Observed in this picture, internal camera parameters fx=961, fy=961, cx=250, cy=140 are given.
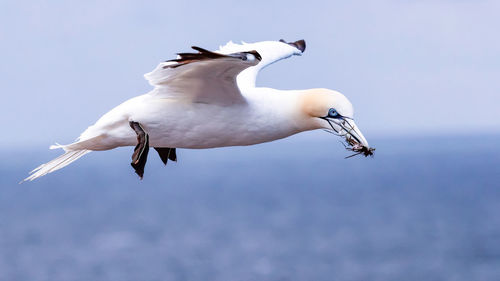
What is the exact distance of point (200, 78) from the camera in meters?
9.52

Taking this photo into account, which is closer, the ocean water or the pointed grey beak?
the pointed grey beak

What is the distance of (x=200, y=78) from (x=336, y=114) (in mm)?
1393

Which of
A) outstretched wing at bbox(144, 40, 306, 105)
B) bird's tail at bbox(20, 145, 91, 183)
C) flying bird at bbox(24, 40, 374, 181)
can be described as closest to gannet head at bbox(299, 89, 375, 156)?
flying bird at bbox(24, 40, 374, 181)

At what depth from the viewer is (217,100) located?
9.70 m

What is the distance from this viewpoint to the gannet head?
948 cm

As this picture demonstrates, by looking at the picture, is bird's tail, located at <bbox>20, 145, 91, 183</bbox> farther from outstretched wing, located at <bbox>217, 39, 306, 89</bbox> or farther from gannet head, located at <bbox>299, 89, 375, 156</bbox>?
gannet head, located at <bbox>299, 89, 375, 156</bbox>

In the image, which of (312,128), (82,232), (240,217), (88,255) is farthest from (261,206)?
(312,128)

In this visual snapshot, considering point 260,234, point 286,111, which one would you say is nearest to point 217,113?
point 286,111

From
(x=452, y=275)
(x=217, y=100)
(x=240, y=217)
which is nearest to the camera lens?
(x=217, y=100)

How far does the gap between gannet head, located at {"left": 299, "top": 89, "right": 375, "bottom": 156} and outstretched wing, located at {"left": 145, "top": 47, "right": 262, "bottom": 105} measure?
29.0 inches

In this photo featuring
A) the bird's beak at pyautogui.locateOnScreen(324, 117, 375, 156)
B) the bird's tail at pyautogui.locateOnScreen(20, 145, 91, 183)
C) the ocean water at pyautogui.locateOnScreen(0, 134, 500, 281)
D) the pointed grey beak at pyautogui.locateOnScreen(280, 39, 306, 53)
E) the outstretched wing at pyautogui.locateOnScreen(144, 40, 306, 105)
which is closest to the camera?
the outstretched wing at pyautogui.locateOnScreen(144, 40, 306, 105)

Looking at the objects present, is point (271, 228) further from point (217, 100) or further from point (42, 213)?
point (217, 100)

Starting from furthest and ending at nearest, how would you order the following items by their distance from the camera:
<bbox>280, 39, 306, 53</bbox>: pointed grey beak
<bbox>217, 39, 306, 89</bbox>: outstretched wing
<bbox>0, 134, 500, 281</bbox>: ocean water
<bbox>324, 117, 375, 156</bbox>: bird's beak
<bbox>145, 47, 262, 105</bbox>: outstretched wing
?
<bbox>0, 134, 500, 281</bbox>: ocean water
<bbox>280, 39, 306, 53</bbox>: pointed grey beak
<bbox>217, 39, 306, 89</bbox>: outstretched wing
<bbox>324, 117, 375, 156</bbox>: bird's beak
<bbox>145, 47, 262, 105</bbox>: outstretched wing

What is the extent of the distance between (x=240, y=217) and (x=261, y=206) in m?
7.12
